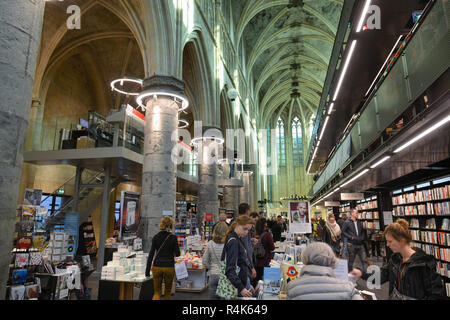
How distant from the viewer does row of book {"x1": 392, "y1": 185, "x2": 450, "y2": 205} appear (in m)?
6.08

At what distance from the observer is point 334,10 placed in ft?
76.9

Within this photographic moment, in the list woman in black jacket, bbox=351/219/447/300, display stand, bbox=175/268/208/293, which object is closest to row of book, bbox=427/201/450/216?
woman in black jacket, bbox=351/219/447/300

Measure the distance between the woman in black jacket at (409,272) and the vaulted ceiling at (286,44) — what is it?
823 inches

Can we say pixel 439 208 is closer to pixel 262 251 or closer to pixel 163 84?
pixel 262 251

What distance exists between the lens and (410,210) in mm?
7965

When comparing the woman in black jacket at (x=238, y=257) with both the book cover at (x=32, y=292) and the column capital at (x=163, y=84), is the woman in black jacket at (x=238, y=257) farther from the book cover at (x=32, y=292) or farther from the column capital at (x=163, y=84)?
the column capital at (x=163, y=84)

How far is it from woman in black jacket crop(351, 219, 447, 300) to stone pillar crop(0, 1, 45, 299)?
3.13 m

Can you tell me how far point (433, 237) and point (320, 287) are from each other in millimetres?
6408

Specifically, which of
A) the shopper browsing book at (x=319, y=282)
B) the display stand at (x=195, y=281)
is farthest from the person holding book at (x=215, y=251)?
the display stand at (x=195, y=281)

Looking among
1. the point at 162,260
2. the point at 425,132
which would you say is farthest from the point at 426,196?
the point at 162,260

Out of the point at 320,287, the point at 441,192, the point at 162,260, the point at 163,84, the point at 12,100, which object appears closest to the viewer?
the point at 320,287

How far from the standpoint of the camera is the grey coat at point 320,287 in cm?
169

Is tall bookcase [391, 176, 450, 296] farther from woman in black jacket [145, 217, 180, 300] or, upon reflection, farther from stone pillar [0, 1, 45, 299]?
Result: stone pillar [0, 1, 45, 299]
